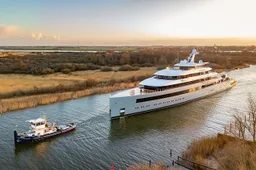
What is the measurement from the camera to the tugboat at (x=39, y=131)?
1045 inches

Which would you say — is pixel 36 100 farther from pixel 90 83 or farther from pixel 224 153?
pixel 224 153

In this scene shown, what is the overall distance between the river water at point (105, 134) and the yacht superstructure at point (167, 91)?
124 cm

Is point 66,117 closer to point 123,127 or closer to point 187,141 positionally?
point 123,127

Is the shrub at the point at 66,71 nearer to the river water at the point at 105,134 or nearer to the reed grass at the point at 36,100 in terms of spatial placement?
the reed grass at the point at 36,100

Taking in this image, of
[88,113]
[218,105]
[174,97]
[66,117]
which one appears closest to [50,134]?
[66,117]

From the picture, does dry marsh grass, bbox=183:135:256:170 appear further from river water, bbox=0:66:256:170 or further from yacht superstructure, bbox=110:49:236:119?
yacht superstructure, bbox=110:49:236:119

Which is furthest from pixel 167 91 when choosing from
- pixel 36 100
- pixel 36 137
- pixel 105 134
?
pixel 36 137

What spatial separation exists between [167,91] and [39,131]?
62.6 feet

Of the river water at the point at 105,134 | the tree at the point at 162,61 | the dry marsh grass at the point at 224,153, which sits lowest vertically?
the river water at the point at 105,134

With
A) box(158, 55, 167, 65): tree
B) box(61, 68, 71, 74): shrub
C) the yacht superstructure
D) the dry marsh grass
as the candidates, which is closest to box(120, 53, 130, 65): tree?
box(158, 55, 167, 65): tree

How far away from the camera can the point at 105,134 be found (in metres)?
29.3

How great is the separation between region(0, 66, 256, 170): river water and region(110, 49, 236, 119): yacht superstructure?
124cm

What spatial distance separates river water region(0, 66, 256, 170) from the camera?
2300cm

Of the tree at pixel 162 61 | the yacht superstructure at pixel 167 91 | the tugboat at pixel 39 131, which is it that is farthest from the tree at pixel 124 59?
the tugboat at pixel 39 131
